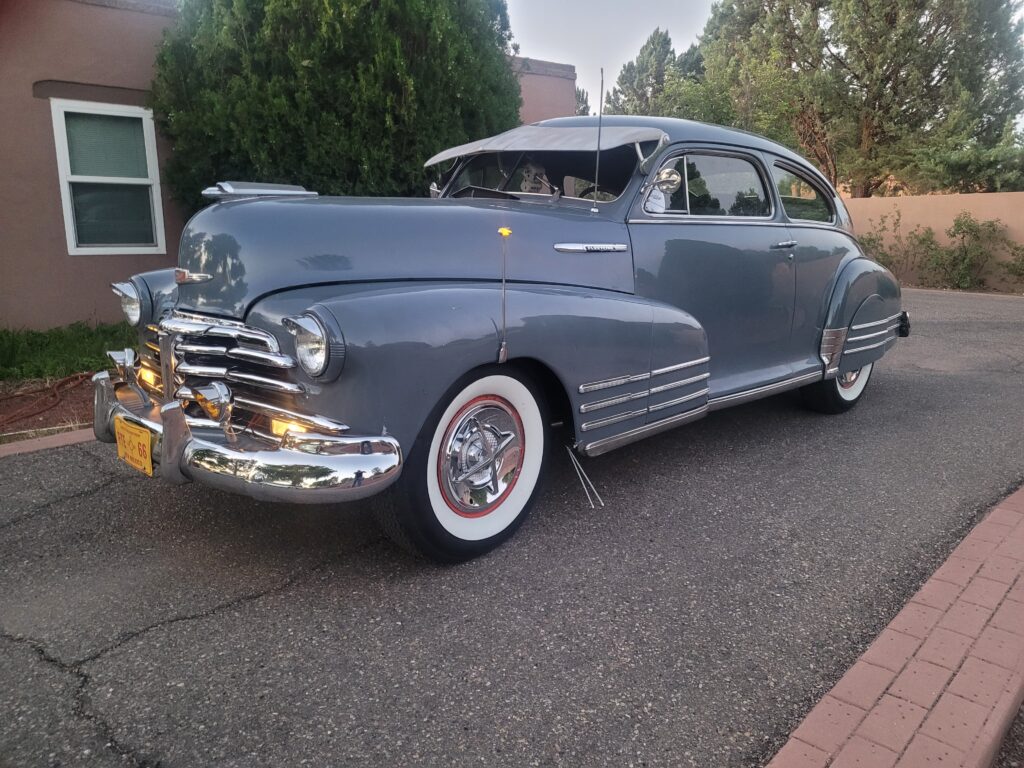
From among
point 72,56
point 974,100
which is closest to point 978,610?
point 72,56

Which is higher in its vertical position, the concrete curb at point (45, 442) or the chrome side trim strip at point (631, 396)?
the chrome side trim strip at point (631, 396)

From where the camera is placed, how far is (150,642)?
2381 mm

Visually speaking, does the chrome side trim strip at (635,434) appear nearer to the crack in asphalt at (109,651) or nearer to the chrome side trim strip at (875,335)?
the crack in asphalt at (109,651)

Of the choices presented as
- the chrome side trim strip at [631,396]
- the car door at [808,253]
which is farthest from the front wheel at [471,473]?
the car door at [808,253]

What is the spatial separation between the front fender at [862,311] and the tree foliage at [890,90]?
1092cm

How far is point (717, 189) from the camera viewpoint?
13.1ft

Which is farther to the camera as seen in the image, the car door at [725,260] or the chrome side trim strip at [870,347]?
the chrome side trim strip at [870,347]

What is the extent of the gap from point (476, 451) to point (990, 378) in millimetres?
5470

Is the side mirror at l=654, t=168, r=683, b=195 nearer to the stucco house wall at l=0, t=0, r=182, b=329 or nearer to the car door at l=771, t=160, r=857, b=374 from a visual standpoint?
the car door at l=771, t=160, r=857, b=374

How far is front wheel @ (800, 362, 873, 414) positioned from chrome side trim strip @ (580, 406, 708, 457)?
63.8 inches

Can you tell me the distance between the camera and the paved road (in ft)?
6.56

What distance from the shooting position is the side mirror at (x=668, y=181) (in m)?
3.53

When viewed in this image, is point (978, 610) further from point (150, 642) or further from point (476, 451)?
point (150, 642)

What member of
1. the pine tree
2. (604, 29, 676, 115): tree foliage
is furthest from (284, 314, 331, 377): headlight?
(604, 29, 676, 115): tree foliage
